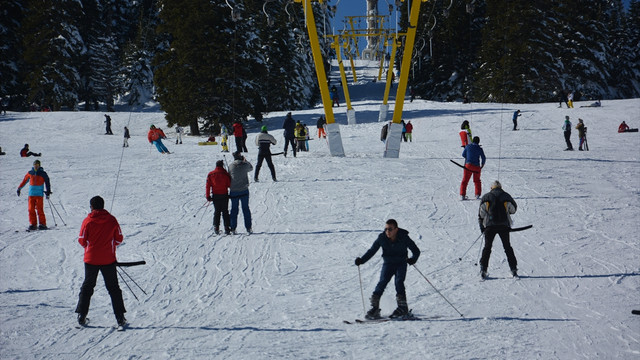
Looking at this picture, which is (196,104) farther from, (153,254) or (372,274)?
(372,274)

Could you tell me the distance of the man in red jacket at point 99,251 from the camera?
696 cm

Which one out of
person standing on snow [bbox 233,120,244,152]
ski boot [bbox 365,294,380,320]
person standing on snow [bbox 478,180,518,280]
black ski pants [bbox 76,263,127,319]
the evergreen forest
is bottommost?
ski boot [bbox 365,294,380,320]

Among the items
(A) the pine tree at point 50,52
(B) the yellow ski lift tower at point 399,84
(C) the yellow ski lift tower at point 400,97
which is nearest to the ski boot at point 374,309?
(B) the yellow ski lift tower at point 399,84

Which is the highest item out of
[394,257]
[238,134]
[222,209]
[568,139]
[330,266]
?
[238,134]

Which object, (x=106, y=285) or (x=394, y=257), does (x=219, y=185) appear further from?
(x=394, y=257)

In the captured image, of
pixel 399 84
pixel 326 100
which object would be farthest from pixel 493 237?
pixel 326 100

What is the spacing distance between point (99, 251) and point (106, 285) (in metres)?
0.47

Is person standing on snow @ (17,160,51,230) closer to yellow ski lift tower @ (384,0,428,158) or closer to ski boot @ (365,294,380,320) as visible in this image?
ski boot @ (365,294,380,320)

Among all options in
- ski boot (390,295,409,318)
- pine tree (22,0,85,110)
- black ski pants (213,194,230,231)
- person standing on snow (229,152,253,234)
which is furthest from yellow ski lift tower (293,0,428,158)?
pine tree (22,0,85,110)

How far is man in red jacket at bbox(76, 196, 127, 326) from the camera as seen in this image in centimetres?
696

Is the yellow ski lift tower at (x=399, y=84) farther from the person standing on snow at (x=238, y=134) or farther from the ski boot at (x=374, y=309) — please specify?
the ski boot at (x=374, y=309)

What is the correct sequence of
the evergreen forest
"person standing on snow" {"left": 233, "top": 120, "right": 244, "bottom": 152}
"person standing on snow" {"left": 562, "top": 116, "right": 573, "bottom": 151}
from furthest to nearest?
the evergreen forest, "person standing on snow" {"left": 562, "top": 116, "right": 573, "bottom": 151}, "person standing on snow" {"left": 233, "top": 120, "right": 244, "bottom": 152}

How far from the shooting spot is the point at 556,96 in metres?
A: 52.0

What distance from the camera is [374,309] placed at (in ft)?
23.6
